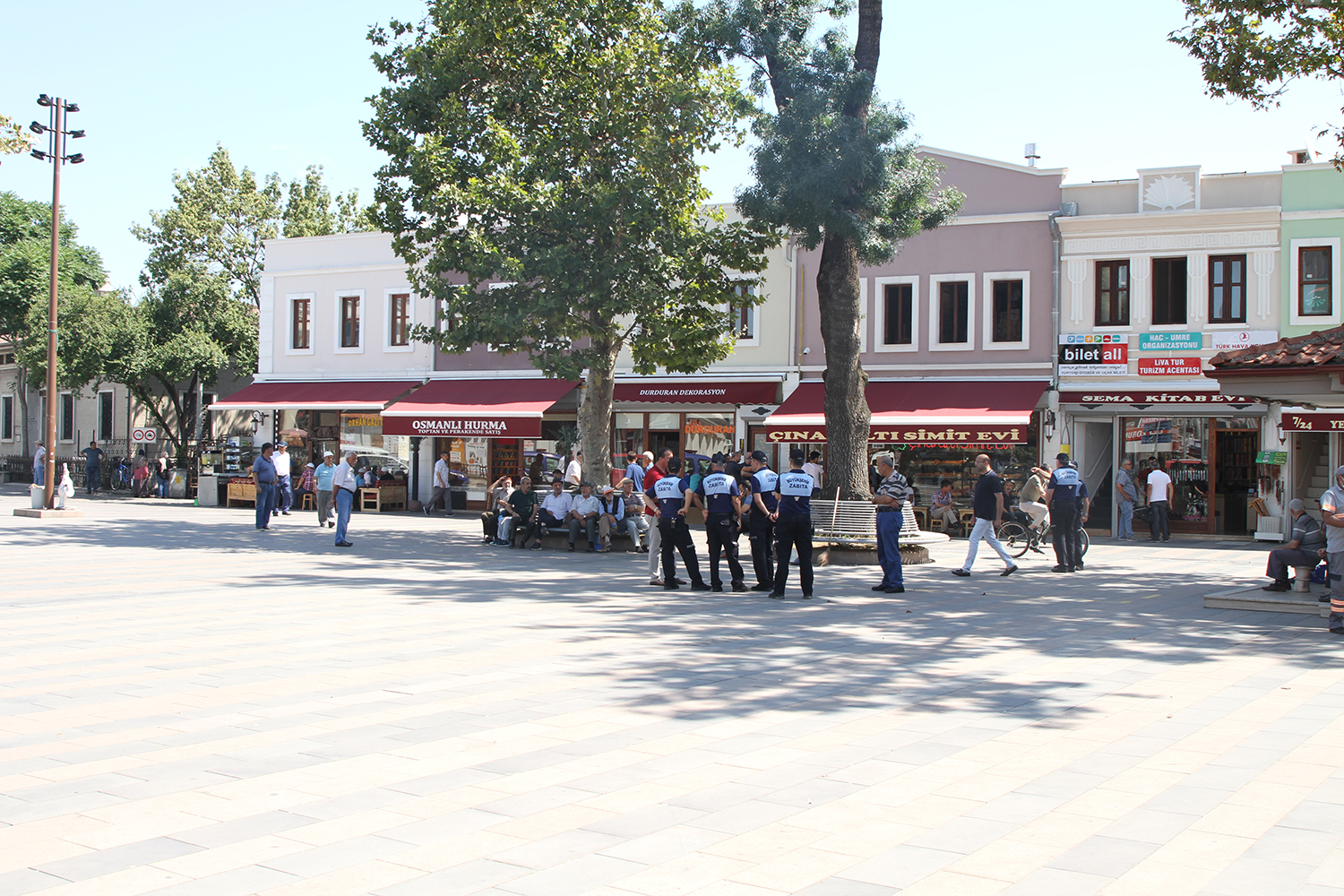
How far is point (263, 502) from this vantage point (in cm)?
2238

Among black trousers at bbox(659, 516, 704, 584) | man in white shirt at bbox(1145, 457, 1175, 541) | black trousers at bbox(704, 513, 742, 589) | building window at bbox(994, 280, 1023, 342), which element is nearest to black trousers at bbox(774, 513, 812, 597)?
black trousers at bbox(704, 513, 742, 589)

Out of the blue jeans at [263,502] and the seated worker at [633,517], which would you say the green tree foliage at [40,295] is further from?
the seated worker at [633,517]

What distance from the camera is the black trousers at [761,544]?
13.5m

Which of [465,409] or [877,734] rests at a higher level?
[465,409]

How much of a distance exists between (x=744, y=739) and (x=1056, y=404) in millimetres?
21034

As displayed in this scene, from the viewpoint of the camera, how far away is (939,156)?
2698 cm

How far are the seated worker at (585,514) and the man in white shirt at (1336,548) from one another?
11.3 metres

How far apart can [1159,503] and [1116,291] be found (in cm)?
480

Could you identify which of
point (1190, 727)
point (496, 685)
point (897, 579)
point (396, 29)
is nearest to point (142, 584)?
point (496, 685)

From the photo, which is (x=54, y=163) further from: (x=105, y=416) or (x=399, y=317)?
(x=105, y=416)

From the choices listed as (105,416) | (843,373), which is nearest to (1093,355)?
(843,373)

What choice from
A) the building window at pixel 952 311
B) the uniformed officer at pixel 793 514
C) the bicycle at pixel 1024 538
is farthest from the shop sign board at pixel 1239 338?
the uniformed officer at pixel 793 514

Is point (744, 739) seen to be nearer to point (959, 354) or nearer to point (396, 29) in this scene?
point (396, 29)

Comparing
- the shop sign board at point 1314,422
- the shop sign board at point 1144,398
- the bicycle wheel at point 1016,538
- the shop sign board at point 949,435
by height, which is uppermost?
the shop sign board at point 1144,398
